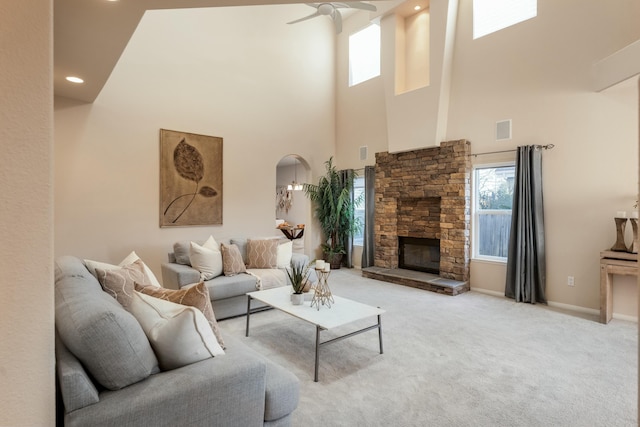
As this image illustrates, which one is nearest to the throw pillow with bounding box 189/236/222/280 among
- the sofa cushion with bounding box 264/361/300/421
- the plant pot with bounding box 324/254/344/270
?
the sofa cushion with bounding box 264/361/300/421

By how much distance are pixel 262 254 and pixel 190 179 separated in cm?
191

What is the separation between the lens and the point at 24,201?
836 millimetres

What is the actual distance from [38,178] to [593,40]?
5.62m

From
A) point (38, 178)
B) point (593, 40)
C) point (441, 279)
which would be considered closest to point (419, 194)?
point (441, 279)

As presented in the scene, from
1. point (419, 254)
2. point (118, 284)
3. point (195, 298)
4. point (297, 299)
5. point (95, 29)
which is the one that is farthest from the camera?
point (419, 254)

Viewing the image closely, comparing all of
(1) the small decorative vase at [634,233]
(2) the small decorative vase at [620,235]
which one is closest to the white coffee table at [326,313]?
(2) the small decorative vase at [620,235]

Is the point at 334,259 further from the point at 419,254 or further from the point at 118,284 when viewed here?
the point at 118,284

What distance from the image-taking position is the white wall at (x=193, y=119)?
472 centimetres

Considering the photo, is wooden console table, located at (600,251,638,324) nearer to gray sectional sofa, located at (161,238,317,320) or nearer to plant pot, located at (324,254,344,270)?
gray sectional sofa, located at (161,238,317,320)

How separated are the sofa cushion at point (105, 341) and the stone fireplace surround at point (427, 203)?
452 centimetres

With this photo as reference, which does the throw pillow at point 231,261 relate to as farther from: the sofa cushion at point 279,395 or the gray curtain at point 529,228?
the gray curtain at point 529,228

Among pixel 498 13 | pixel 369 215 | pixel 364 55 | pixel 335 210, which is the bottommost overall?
pixel 369 215

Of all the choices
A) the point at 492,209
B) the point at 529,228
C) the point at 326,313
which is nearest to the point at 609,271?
the point at 529,228

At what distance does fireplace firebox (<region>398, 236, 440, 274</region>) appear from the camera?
5930mm
